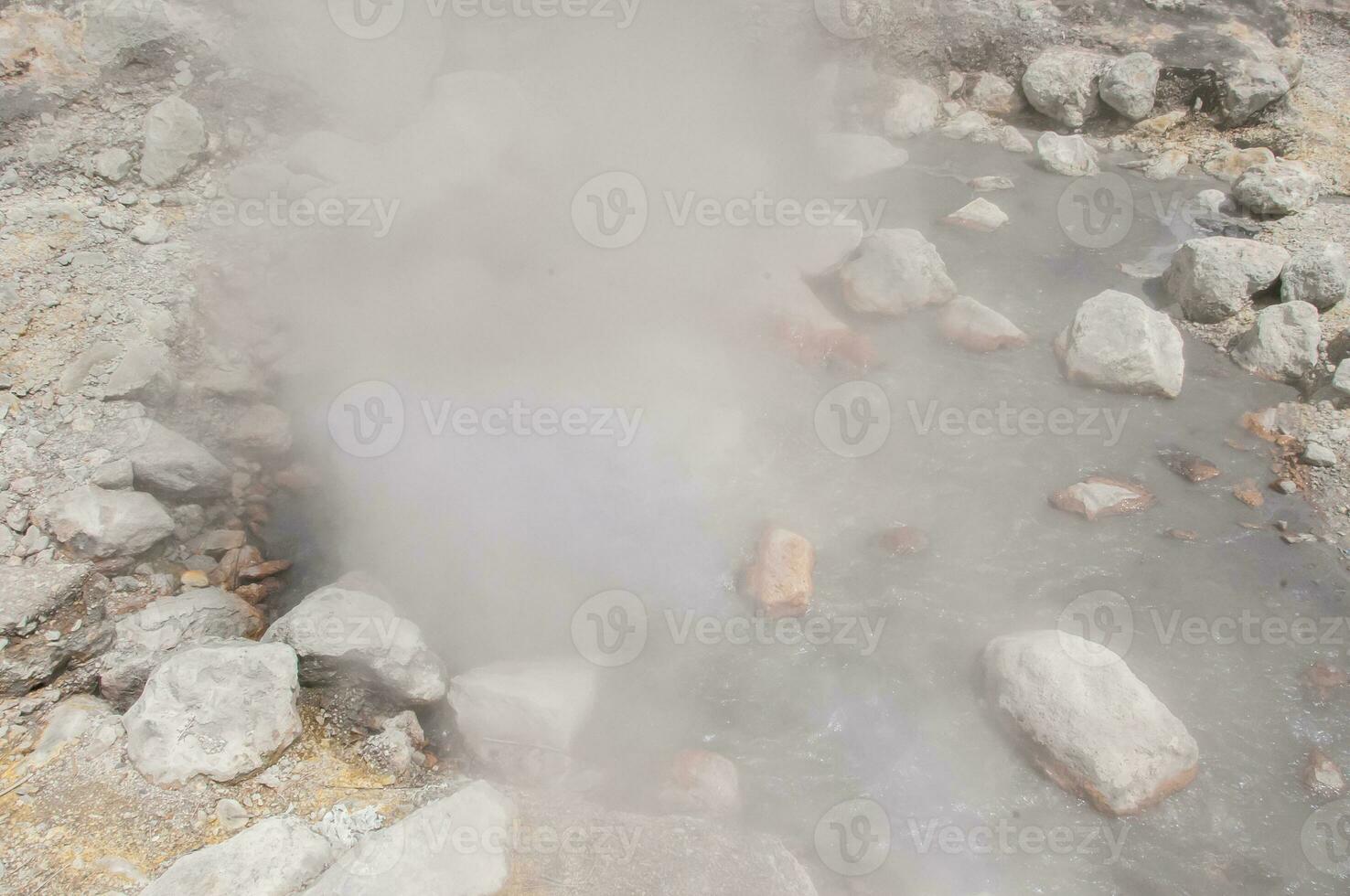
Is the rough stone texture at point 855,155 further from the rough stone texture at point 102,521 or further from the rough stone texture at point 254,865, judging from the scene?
the rough stone texture at point 254,865

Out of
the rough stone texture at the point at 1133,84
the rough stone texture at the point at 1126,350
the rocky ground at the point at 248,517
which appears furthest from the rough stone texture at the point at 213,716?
the rough stone texture at the point at 1133,84

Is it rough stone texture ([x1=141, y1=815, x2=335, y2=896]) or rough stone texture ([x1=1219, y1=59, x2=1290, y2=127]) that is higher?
rough stone texture ([x1=1219, y1=59, x2=1290, y2=127])

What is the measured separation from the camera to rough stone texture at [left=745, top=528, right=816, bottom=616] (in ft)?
13.1

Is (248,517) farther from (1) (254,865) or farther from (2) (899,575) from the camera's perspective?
(2) (899,575)

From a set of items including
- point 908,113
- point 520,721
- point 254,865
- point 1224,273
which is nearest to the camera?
point 254,865

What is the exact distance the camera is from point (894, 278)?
5.59 m

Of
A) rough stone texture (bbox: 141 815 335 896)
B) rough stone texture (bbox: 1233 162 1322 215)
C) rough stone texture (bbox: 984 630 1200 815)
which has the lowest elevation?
rough stone texture (bbox: 984 630 1200 815)

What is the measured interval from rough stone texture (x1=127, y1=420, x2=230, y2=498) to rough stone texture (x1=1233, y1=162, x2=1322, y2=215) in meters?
7.29

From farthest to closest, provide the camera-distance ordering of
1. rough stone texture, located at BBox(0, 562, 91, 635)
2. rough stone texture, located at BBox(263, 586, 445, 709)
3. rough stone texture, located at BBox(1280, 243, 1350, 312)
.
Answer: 1. rough stone texture, located at BBox(1280, 243, 1350, 312)
2. rough stone texture, located at BBox(263, 586, 445, 709)
3. rough stone texture, located at BBox(0, 562, 91, 635)

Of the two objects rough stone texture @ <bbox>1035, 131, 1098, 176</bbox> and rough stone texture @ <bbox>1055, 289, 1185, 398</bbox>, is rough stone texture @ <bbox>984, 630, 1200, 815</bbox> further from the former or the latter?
rough stone texture @ <bbox>1035, 131, 1098, 176</bbox>

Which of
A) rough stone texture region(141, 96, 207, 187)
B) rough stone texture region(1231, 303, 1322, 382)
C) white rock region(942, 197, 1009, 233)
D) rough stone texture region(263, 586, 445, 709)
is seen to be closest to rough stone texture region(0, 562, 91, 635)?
rough stone texture region(263, 586, 445, 709)

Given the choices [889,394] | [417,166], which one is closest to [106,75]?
[417,166]

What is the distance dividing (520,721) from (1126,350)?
411 centimetres

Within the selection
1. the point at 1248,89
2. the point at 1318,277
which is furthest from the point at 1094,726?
the point at 1248,89
